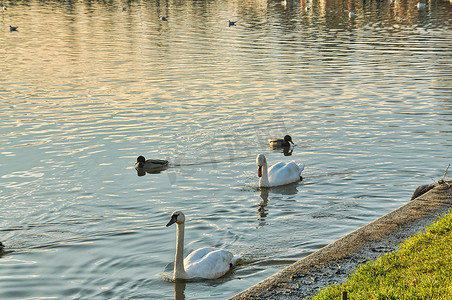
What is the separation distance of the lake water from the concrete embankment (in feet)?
4.46

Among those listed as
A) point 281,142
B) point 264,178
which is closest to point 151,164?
point 264,178

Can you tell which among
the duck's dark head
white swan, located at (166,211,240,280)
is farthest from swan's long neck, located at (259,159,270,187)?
white swan, located at (166,211,240,280)

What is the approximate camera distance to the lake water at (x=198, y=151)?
11.2m

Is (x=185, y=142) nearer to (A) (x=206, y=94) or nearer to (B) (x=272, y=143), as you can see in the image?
(B) (x=272, y=143)

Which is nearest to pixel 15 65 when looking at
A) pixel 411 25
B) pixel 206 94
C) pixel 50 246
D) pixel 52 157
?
pixel 206 94

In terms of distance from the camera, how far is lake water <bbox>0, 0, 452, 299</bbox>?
11234mm

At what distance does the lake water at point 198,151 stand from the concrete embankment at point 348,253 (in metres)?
1.36

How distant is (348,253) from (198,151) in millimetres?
9050

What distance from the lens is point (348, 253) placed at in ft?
30.0

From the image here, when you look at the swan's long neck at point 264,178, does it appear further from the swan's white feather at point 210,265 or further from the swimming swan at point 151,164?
the swan's white feather at point 210,265

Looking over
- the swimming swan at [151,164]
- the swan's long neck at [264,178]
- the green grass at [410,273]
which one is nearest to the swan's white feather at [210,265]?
the green grass at [410,273]

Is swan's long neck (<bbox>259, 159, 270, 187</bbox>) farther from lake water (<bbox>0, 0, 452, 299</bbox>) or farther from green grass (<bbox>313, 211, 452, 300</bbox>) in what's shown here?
green grass (<bbox>313, 211, 452, 300</bbox>)

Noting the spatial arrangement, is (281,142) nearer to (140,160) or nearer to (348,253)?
(140,160)

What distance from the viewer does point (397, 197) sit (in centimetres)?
1391
